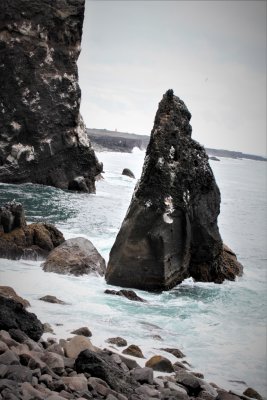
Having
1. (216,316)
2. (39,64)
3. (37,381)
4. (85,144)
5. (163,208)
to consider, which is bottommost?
(216,316)

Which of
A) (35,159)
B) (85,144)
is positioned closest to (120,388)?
(35,159)

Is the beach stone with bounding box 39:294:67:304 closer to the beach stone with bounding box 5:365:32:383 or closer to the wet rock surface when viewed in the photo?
the wet rock surface

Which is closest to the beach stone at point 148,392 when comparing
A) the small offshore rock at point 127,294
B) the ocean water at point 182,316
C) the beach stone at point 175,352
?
the ocean water at point 182,316

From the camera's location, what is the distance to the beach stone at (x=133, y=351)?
24.6ft

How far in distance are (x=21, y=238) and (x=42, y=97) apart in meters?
24.6

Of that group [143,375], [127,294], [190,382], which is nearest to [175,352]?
[190,382]

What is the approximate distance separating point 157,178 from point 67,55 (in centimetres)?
2809

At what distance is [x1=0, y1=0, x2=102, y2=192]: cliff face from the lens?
34594 mm

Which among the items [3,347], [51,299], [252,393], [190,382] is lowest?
[252,393]

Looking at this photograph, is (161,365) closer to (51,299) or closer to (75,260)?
(51,299)

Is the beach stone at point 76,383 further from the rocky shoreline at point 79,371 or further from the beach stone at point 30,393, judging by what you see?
the beach stone at point 30,393

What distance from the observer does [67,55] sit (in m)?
37.9

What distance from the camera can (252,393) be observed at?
7043 millimetres

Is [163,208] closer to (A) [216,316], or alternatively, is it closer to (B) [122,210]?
(A) [216,316]
